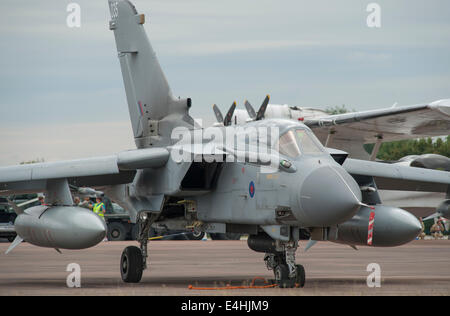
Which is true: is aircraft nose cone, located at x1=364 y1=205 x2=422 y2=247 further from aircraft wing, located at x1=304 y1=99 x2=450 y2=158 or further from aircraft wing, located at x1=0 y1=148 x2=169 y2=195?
aircraft wing, located at x1=304 y1=99 x2=450 y2=158

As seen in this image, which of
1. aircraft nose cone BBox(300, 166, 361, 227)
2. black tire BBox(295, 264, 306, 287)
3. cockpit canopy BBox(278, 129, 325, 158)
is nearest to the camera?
aircraft nose cone BBox(300, 166, 361, 227)

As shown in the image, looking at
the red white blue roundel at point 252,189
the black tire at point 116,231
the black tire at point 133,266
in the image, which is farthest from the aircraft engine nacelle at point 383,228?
the black tire at point 116,231

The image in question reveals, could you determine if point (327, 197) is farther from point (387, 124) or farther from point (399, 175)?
point (387, 124)

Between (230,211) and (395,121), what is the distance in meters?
15.4

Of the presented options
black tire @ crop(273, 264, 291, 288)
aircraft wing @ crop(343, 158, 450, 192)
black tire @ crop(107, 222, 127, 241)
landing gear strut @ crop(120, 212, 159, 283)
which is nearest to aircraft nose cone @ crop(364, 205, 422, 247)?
aircraft wing @ crop(343, 158, 450, 192)

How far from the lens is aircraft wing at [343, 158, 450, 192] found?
14.2 m

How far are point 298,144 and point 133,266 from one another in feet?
13.9

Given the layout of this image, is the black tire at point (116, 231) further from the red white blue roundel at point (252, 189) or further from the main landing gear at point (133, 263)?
the red white blue roundel at point (252, 189)

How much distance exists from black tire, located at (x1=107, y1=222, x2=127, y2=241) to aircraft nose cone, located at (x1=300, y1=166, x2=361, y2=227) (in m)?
22.9

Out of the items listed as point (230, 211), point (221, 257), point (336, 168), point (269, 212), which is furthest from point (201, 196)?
point (221, 257)
